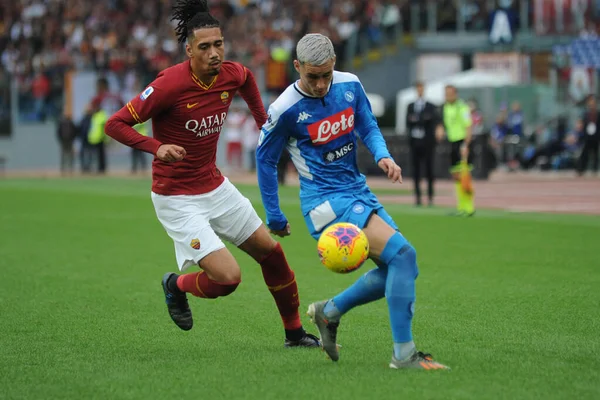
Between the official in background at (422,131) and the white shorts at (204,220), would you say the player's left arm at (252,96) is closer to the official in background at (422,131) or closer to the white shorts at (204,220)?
the white shorts at (204,220)

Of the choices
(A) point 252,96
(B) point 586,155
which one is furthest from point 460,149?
(B) point 586,155

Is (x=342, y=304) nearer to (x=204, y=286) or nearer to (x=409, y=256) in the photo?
(x=409, y=256)

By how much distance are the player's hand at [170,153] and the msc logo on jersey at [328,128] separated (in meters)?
0.85

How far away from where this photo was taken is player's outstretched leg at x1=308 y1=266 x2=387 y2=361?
22.5 feet

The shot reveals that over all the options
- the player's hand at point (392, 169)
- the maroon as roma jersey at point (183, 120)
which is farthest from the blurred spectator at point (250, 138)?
the player's hand at point (392, 169)

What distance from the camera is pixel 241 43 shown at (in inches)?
1554

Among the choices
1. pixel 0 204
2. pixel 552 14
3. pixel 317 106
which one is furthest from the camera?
pixel 552 14

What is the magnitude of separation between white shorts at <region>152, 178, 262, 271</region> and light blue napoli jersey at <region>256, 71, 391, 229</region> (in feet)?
2.07

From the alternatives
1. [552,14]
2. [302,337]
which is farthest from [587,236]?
[552,14]

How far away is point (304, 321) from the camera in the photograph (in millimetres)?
8898

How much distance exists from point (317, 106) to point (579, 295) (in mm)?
3994

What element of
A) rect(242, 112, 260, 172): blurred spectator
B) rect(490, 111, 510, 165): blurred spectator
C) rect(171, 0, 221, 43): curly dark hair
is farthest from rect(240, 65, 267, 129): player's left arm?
rect(242, 112, 260, 172): blurred spectator

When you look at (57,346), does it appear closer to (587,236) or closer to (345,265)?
(345,265)

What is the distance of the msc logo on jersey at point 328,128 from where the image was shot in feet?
22.9
